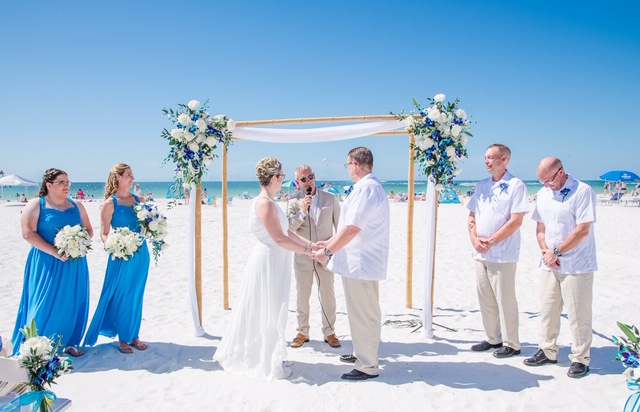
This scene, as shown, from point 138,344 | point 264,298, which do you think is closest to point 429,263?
point 264,298

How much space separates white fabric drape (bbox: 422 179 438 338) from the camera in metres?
5.15

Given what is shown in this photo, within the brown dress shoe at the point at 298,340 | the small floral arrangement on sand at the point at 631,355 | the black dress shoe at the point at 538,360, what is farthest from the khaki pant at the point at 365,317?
the small floral arrangement on sand at the point at 631,355

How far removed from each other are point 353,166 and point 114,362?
3.28 meters

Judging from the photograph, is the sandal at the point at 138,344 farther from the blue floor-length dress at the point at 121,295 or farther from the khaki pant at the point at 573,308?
the khaki pant at the point at 573,308

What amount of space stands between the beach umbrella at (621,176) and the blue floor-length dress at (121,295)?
31.8 meters

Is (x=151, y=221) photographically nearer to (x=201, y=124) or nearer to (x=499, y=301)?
(x=201, y=124)

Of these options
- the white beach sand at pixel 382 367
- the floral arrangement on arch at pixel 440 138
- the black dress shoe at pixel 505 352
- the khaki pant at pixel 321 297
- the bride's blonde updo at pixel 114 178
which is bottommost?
the white beach sand at pixel 382 367

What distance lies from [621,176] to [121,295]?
107 feet

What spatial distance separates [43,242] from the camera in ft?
14.2

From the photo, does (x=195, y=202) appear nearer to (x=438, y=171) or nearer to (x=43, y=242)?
(x=43, y=242)

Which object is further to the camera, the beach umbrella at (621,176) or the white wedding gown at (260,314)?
the beach umbrella at (621,176)

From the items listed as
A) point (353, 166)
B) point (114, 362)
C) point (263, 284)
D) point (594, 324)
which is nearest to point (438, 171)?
point (353, 166)

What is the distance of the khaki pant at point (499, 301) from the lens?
172 inches

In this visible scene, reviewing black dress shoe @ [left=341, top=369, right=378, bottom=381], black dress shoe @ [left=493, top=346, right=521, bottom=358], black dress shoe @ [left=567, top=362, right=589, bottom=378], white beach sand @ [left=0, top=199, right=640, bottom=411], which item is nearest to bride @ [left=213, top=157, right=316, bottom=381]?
white beach sand @ [left=0, top=199, right=640, bottom=411]
